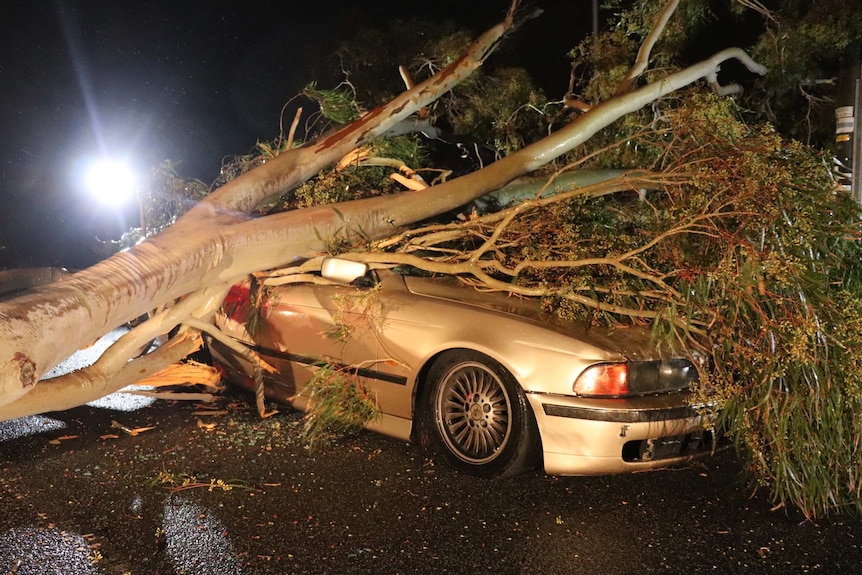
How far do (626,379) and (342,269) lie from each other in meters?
1.95

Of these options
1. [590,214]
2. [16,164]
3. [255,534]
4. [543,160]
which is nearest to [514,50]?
[543,160]

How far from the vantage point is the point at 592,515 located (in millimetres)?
3955

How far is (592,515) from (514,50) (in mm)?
8835

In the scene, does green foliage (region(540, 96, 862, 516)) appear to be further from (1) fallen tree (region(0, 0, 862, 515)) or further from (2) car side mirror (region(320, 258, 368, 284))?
(2) car side mirror (region(320, 258, 368, 284))

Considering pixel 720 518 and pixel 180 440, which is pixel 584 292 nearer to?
pixel 720 518

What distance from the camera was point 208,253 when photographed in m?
4.59

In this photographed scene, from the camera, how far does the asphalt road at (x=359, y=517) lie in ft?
11.2

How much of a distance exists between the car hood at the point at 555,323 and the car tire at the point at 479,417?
365mm

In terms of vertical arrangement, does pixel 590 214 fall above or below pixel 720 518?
above

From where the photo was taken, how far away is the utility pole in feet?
19.5

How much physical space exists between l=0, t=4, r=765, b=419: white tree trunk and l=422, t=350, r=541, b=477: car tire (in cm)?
134

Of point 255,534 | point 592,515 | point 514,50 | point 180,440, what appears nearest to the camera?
point 255,534

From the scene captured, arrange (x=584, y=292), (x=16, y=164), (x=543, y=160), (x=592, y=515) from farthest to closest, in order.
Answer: (x=16, y=164) → (x=543, y=160) → (x=584, y=292) → (x=592, y=515)

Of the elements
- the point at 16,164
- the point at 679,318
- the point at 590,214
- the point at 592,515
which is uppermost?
the point at 16,164
